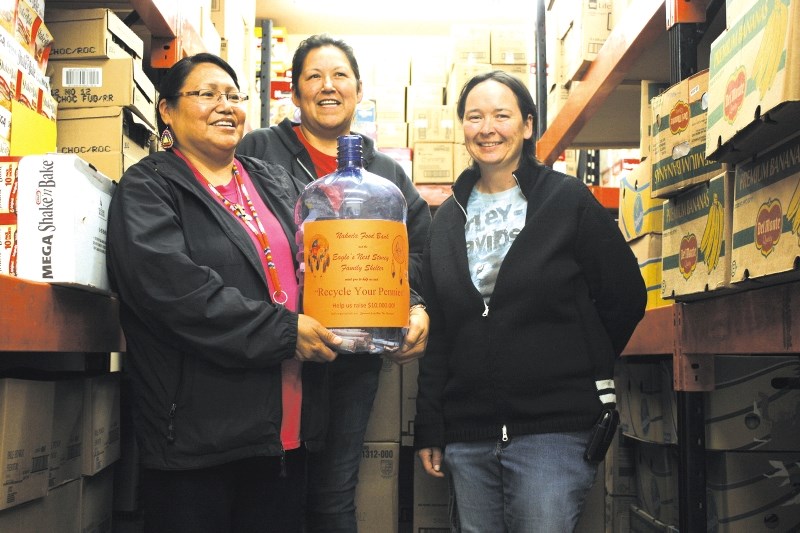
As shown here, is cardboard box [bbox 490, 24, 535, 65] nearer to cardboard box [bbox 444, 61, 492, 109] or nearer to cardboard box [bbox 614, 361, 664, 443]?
cardboard box [bbox 444, 61, 492, 109]

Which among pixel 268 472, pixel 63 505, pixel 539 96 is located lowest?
pixel 63 505

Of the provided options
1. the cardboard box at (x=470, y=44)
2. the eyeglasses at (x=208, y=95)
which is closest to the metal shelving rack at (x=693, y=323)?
the eyeglasses at (x=208, y=95)

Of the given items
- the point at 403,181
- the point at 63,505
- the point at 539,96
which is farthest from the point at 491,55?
the point at 63,505

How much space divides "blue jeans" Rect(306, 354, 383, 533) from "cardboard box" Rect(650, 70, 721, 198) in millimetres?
860

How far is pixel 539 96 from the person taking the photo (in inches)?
187

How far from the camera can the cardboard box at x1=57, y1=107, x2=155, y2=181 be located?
2162 millimetres

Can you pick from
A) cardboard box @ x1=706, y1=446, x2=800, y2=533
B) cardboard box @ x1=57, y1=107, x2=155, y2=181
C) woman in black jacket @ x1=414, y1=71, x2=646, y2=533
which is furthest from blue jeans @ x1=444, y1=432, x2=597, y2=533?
cardboard box @ x1=57, y1=107, x2=155, y2=181

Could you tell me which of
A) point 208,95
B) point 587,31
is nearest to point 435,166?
point 587,31

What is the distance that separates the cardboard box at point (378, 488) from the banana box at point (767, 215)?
1190mm

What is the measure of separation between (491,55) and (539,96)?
61cm

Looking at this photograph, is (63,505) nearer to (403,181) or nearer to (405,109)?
(403,181)

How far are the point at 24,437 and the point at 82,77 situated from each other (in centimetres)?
101

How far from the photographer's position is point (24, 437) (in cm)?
163

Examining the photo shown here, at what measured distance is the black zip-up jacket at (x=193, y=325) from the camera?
146cm
